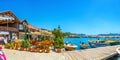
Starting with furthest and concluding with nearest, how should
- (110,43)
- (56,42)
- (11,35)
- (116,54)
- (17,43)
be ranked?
(110,43)
(11,35)
(116,54)
(56,42)
(17,43)

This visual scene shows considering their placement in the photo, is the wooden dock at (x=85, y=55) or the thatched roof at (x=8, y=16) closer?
the wooden dock at (x=85, y=55)

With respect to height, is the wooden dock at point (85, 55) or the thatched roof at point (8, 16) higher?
the thatched roof at point (8, 16)

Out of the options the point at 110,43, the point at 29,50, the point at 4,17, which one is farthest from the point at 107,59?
the point at 110,43

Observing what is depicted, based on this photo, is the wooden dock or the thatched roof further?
the thatched roof

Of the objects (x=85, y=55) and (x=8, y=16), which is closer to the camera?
(x=85, y=55)

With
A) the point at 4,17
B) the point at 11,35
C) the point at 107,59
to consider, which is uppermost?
the point at 4,17

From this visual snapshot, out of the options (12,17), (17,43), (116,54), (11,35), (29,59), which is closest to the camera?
(29,59)

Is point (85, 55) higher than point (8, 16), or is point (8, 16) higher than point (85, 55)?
point (8, 16)

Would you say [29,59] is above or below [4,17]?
below

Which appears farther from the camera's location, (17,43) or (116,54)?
(116,54)

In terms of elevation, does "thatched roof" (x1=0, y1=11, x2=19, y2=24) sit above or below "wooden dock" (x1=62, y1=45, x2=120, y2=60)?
above

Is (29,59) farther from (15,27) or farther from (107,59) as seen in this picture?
(15,27)

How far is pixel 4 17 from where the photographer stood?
44.6m

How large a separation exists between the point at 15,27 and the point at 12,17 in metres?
2.31
